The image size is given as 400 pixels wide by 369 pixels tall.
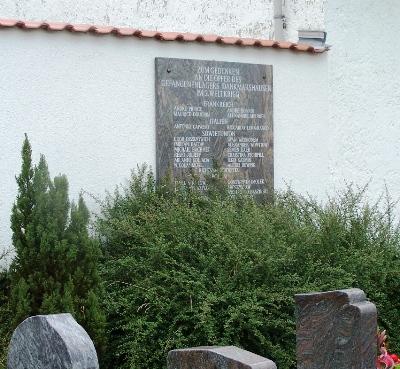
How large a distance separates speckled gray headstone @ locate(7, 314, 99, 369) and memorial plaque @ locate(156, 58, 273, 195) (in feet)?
14.5

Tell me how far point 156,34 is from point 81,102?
92cm

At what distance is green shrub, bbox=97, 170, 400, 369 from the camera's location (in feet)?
22.5

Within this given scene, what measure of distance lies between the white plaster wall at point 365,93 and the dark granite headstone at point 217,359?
18.4 feet

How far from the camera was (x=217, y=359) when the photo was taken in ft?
13.9

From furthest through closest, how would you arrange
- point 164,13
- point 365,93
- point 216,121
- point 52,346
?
point 365,93 → point 164,13 → point 216,121 → point 52,346

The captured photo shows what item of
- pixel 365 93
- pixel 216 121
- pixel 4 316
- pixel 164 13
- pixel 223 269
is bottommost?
pixel 4 316

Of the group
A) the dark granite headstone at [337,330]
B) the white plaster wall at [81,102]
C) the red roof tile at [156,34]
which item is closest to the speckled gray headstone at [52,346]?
the dark granite headstone at [337,330]

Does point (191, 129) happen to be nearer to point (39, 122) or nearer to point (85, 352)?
point (39, 122)

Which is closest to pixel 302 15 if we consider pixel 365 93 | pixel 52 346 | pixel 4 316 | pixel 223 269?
pixel 365 93

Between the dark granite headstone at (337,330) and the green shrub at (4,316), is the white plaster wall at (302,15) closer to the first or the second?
the green shrub at (4,316)

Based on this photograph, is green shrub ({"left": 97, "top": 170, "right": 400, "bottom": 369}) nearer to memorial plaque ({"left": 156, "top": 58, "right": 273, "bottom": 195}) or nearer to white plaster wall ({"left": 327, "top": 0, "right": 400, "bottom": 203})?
memorial plaque ({"left": 156, "top": 58, "right": 273, "bottom": 195})

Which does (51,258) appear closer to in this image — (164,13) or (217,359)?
(217,359)

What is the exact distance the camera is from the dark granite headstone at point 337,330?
15.0ft

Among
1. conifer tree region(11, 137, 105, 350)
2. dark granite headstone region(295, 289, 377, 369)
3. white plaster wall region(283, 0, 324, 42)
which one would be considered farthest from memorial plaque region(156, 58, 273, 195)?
dark granite headstone region(295, 289, 377, 369)
